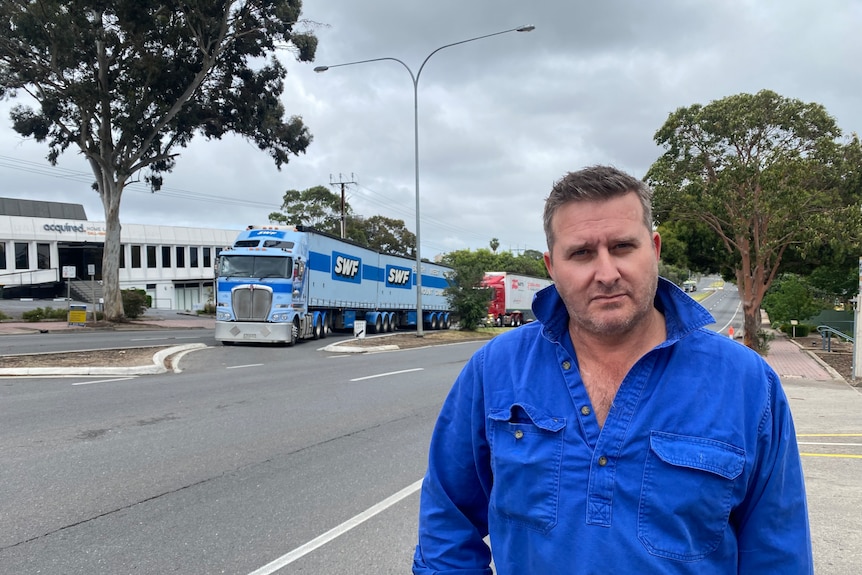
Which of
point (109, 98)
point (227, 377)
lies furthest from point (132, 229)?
point (227, 377)

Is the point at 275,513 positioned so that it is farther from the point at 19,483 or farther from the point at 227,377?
the point at 227,377

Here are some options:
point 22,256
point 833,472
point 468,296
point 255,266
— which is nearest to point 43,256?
point 22,256

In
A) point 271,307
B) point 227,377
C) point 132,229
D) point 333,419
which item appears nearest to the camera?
point 333,419

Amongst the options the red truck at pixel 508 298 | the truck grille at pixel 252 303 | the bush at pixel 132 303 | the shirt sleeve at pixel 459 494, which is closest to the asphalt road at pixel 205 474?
the shirt sleeve at pixel 459 494

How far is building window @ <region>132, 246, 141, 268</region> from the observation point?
58812mm

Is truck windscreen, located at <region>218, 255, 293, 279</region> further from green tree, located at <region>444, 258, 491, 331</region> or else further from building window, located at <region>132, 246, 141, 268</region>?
building window, located at <region>132, 246, 141, 268</region>

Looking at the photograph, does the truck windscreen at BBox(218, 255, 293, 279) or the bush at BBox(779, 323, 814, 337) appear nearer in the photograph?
the truck windscreen at BBox(218, 255, 293, 279)

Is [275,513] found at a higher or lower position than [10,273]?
lower

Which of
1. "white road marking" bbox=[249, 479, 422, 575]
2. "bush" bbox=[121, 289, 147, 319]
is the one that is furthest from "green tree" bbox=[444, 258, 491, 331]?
"white road marking" bbox=[249, 479, 422, 575]

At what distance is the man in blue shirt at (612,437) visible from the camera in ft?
5.55

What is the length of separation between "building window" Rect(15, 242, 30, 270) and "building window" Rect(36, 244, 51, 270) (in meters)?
0.79

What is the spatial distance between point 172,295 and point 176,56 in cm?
4088

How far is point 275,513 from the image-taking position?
497 cm

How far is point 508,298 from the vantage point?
1725 inches
